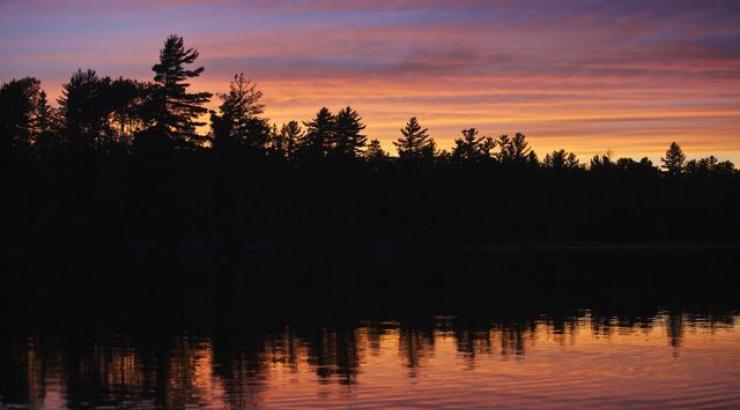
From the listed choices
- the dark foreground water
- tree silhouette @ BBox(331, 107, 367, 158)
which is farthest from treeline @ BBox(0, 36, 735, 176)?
the dark foreground water

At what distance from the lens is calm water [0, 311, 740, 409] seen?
24391 millimetres

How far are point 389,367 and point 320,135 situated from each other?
363 feet

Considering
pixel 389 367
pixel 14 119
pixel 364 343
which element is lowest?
pixel 389 367

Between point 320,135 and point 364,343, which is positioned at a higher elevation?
point 320,135

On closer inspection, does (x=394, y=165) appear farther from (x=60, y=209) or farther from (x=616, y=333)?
(x=616, y=333)

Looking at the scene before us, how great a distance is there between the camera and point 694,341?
35781 mm

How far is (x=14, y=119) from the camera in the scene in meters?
112

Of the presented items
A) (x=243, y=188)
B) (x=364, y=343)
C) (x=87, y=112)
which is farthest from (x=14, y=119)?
(x=364, y=343)

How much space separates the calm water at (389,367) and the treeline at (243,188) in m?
67.3

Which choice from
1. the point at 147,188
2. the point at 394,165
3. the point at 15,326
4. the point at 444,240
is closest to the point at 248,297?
the point at 15,326

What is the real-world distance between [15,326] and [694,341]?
83.8 ft

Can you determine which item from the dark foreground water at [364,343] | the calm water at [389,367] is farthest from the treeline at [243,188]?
the calm water at [389,367]

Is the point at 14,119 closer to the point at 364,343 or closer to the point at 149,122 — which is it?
the point at 149,122

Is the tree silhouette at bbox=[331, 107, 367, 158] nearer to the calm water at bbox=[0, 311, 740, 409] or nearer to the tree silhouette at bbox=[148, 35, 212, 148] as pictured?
the tree silhouette at bbox=[148, 35, 212, 148]
